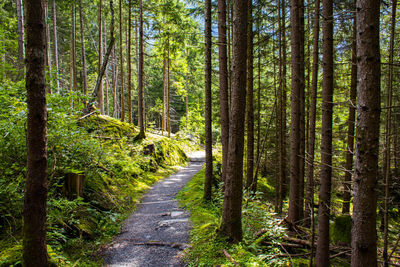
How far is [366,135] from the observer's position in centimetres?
268

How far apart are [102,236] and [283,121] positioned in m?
8.52

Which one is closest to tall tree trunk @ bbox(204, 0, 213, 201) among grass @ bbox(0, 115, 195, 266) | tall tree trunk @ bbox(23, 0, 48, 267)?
grass @ bbox(0, 115, 195, 266)

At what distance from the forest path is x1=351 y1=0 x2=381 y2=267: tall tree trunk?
3.13 meters

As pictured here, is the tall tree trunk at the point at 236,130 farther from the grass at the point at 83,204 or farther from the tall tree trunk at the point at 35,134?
the tall tree trunk at the point at 35,134

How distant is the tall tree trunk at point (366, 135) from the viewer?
2.61 m

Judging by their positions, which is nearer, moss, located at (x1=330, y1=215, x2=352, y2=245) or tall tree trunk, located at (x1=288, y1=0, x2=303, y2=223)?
moss, located at (x1=330, y1=215, x2=352, y2=245)

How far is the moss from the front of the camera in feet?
18.8

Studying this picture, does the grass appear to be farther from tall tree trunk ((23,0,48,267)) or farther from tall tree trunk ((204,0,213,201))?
tall tree trunk ((204,0,213,201))

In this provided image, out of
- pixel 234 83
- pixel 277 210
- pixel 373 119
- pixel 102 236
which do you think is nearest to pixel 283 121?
pixel 277 210

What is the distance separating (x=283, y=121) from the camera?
403 inches

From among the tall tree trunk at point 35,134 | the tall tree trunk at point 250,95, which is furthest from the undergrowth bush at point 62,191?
the tall tree trunk at point 250,95

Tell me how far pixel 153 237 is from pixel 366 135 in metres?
4.97

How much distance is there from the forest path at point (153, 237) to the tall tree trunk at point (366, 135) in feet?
10.3

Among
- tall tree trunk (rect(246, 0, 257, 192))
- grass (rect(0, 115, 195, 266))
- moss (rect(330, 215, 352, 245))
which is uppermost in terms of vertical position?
tall tree trunk (rect(246, 0, 257, 192))
